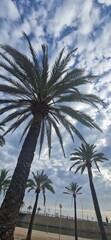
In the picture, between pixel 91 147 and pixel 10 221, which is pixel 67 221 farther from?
pixel 10 221

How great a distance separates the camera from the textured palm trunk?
27.1 feet

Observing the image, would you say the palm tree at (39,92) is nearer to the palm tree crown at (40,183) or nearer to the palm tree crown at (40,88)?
the palm tree crown at (40,88)

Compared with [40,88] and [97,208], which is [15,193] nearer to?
[40,88]

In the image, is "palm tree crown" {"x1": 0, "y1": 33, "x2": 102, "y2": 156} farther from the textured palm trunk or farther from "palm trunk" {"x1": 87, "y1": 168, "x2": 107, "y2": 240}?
"palm trunk" {"x1": 87, "y1": 168, "x2": 107, "y2": 240}

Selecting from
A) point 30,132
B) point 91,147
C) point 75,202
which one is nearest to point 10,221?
point 30,132

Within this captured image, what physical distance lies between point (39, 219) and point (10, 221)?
57.9m

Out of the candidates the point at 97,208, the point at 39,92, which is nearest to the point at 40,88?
the point at 39,92

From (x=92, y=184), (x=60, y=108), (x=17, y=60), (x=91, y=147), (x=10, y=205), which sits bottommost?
(x=10, y=205)

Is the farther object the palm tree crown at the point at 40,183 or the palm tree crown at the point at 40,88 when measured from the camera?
the palm tree crown at the point at 40,183

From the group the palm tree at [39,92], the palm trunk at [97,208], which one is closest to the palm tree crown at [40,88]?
the palm tree at [39,92]

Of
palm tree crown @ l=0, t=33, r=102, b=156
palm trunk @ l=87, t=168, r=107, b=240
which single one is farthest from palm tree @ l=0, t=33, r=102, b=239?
palm trunk @ l=87, t=168, r=107, b=240

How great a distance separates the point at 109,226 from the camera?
51.1 metres

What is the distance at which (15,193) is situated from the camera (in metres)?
9.09

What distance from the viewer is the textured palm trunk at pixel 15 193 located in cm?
825
